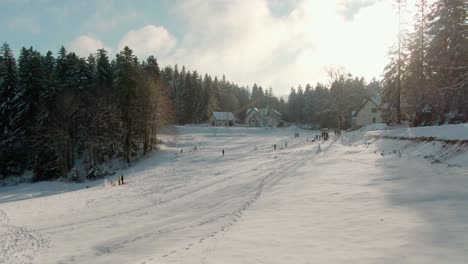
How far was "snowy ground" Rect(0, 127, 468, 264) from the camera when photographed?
742 cm

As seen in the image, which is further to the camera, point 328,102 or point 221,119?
point 221,119

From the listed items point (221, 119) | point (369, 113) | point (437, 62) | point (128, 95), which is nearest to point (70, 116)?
point (128, 95)

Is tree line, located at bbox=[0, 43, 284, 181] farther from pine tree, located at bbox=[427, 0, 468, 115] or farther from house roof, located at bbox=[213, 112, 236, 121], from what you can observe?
house roof, located at bbox=[213, 112, 236, 121]

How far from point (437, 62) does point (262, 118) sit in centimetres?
7230

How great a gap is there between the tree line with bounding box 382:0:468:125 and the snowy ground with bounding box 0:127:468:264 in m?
8.26

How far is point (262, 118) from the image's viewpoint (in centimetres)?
9888

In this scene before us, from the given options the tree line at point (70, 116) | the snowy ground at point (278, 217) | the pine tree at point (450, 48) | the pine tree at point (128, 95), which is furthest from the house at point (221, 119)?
the pine tree at point (450, 48)

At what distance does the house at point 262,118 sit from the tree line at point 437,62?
6522 cm

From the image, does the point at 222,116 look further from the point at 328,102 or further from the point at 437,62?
the point at 437,62

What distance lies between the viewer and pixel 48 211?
1922 cm

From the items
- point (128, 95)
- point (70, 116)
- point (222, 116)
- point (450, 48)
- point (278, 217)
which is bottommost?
point (278, 217)

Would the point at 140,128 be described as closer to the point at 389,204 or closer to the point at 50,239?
the point at 50,239

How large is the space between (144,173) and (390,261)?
1134 inches

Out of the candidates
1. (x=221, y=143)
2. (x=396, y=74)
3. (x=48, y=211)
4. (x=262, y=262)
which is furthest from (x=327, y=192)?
(x=221, y=143)
